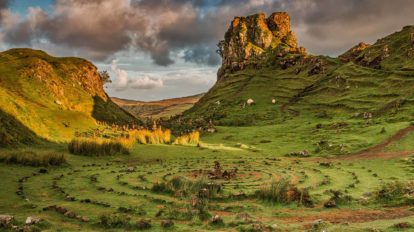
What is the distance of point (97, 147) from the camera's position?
3738 cm

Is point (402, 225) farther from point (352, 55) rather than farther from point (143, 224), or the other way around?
point (352, 55)

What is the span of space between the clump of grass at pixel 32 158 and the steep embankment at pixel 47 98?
5.53m

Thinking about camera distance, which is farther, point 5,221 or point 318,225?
point 318,225

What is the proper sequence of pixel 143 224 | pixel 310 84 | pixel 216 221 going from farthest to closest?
pixel 310 84, pixel 216 221, pixel 143 224

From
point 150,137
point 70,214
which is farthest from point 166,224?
point 150,137

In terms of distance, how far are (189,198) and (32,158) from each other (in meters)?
15.0

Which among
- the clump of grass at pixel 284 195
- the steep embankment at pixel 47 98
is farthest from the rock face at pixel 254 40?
the clump of grass at pixel 284 195

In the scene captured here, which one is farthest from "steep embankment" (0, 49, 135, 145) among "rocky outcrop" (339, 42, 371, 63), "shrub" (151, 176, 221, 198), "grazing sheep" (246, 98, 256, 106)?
"rocky outcrop" (339, 42, 371, 63)

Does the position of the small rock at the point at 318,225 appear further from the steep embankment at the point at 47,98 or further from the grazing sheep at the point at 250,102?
the grazing sheep at the point at 250,102

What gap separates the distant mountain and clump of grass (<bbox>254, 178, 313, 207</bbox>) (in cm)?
4257

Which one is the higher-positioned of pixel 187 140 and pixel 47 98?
pixel 47 98

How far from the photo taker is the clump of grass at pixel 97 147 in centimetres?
3639

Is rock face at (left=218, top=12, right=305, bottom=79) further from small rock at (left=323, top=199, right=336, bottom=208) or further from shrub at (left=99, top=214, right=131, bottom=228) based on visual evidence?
shrub at (left=99, top=214, right=131, bottom=228)

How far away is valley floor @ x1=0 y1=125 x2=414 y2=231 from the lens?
13.9 metres
